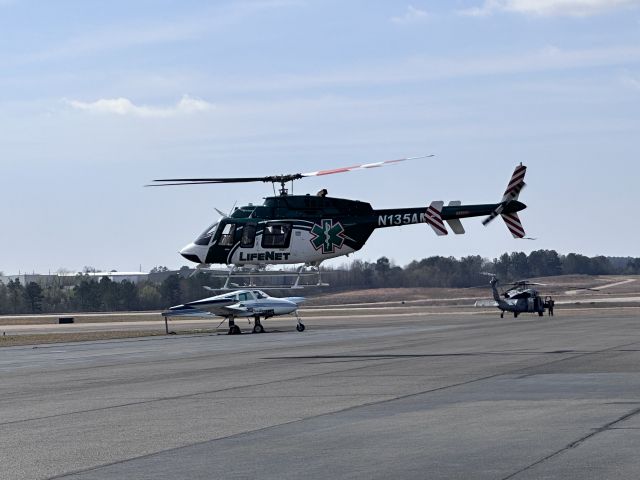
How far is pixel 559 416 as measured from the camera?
16406mm

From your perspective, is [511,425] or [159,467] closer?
[159,467]

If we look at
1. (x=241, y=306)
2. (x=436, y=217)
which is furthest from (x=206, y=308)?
(x=436, y=217)

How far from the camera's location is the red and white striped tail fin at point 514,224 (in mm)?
50188

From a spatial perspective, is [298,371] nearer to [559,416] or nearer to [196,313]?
[559,416]

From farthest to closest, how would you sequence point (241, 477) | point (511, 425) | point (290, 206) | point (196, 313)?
point (196, 313) < point (290, 206) < point (511, 425) < point (241, 477)

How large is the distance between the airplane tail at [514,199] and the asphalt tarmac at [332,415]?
15.9 metres

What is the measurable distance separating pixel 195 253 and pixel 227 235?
5.91ft

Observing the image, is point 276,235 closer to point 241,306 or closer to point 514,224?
point 241,306

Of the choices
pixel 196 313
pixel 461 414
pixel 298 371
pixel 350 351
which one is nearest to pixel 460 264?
pixel 196 313

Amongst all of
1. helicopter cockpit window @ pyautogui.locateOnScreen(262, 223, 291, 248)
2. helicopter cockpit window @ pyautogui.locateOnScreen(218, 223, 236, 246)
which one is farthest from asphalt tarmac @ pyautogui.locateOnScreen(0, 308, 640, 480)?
helicopter cockpit window @ pyautogui.locateOnScreen(218, 223, 236, 246)

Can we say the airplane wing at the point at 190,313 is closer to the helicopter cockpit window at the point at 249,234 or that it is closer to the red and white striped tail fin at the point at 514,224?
the helicopter cockpit window at the point at 249,234

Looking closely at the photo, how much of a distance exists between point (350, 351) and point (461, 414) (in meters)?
18.4

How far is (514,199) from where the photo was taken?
50.3m

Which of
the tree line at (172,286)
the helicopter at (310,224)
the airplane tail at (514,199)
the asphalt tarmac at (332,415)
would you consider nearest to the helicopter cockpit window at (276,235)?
the helicopter at (310,224)
